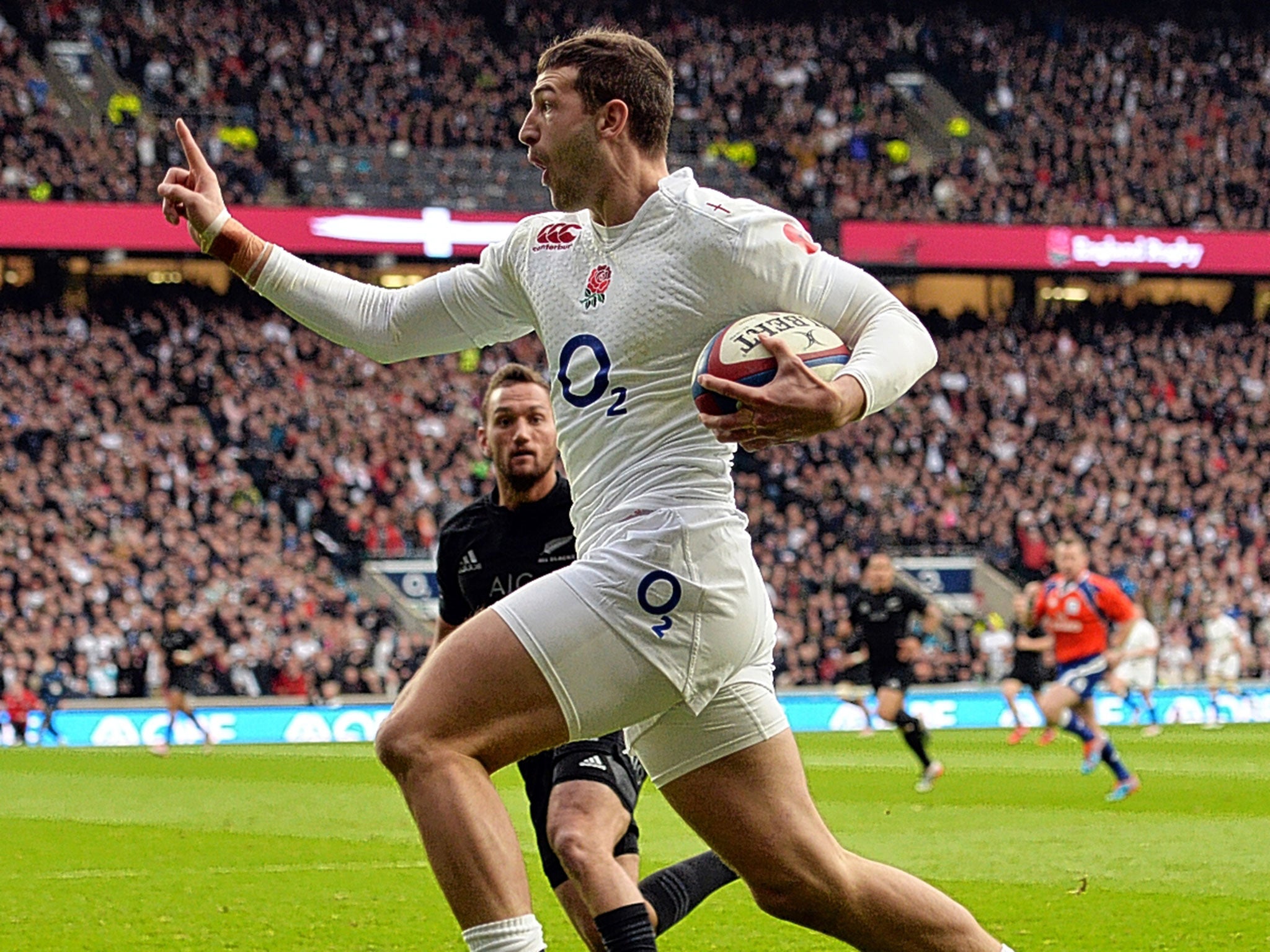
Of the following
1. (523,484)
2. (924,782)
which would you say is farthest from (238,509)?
(523,484)

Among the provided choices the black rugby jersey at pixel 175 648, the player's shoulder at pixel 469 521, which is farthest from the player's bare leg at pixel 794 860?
the black rugby jersey at pixel 175 648

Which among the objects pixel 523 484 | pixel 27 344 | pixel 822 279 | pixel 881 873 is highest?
pixel 27 344

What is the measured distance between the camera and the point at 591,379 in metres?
4.15

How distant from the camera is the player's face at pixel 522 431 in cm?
604

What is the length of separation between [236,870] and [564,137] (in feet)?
22.1

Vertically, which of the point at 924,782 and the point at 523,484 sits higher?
the point at 523,484

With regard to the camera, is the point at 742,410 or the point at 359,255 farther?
the point at 359,255

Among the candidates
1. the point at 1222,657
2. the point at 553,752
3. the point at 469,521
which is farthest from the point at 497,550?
the point at 1222,657

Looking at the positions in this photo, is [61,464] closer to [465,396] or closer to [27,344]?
[27,344]

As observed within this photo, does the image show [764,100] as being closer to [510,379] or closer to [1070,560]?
[1070,560]

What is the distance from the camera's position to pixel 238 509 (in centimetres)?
2764

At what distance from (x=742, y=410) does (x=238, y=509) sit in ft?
81.5

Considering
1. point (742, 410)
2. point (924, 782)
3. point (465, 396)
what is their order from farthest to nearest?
point (465, 396)
point (924, 782)
point (742, 410)

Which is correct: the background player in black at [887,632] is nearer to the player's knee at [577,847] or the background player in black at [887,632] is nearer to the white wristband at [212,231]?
the player's knee at [577,847]
